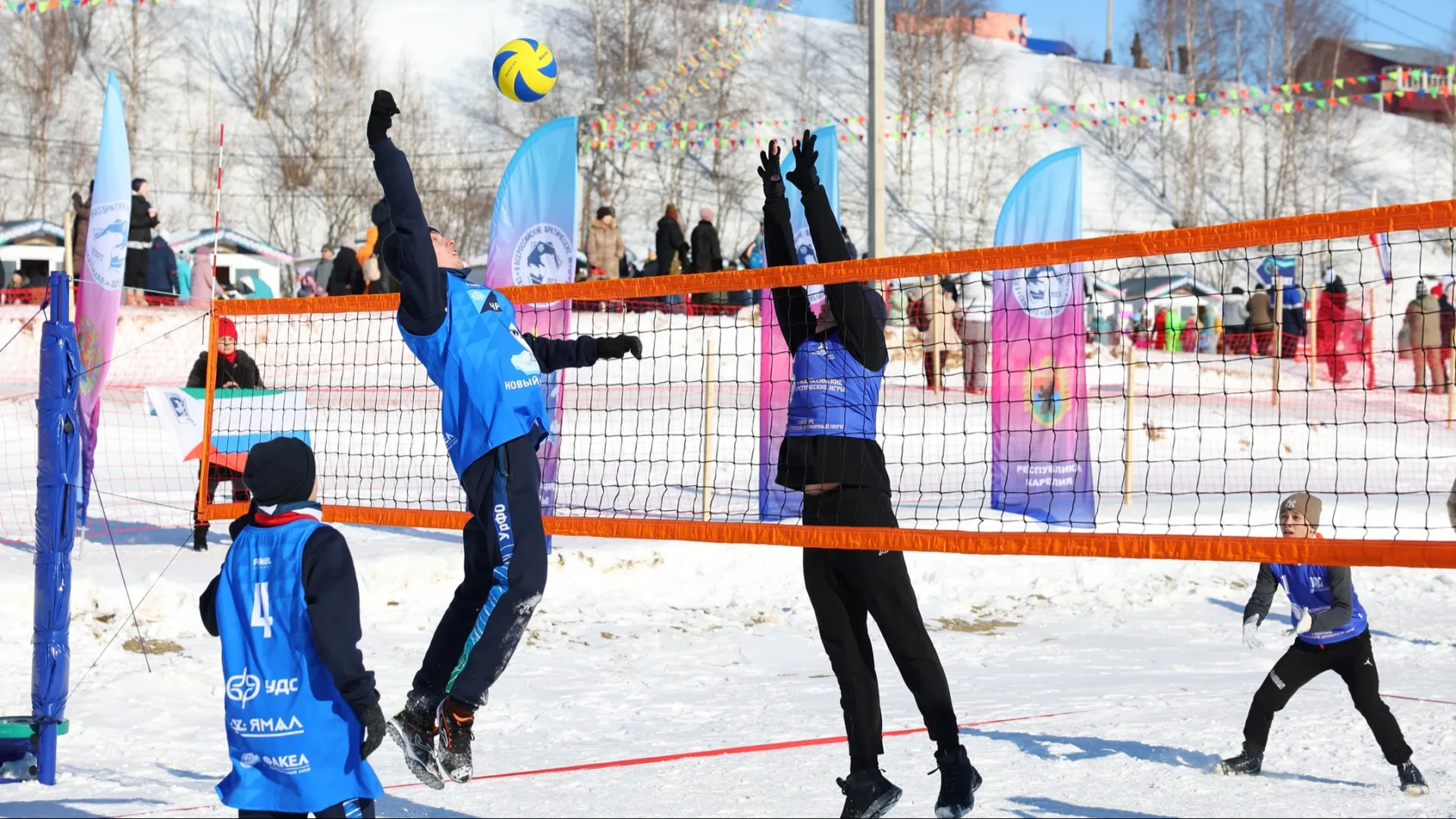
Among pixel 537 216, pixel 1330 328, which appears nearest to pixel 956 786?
pixel 537 216

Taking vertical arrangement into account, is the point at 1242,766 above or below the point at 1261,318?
below

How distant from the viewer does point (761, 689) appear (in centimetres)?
744

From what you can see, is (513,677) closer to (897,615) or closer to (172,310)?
(897,615)

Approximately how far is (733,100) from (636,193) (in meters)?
4.06

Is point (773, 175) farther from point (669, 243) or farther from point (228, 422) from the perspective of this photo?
point (669, 243)

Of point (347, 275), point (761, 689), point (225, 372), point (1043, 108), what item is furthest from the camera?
point (1043, 108)

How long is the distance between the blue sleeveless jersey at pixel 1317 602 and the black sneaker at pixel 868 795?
2189mm

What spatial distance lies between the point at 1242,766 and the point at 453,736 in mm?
3257

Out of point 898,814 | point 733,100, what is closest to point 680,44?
point 733,100

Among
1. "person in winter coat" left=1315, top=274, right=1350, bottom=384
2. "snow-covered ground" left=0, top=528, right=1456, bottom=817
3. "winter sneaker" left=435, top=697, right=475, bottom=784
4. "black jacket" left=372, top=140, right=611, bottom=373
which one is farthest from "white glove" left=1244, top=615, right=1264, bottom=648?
"person in winter coat" left=1315, top=274, right=1350, bottom=384

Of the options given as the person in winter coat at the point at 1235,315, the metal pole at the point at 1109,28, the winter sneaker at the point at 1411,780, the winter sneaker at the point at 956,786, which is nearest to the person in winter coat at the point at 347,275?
the winter sneaker at the point at 956,786

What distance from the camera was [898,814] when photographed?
15.8 feet

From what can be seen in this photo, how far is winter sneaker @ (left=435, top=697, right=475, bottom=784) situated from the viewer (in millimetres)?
3971

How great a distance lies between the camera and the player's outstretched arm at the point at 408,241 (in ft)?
13.0
